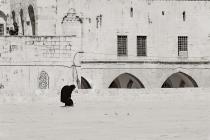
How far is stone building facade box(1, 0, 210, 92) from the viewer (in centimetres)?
5041

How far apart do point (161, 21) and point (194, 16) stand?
9.52 feet

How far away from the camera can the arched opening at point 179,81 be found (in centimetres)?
5412

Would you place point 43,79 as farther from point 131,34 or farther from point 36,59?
point 131,34

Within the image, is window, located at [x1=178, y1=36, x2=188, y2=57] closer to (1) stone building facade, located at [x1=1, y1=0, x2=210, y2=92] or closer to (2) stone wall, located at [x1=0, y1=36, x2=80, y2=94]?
(1) stone building facade, located at [x1=1, y1=0, x2=210, y2=92]

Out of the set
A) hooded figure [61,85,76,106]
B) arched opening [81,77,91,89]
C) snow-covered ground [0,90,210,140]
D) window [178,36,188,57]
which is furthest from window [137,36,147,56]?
snow-covered ground [0,90,210,140]

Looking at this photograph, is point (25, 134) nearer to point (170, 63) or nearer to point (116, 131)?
point (116, 131)

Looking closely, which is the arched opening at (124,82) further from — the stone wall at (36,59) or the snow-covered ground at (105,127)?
the snow-covered ground at (105,127)

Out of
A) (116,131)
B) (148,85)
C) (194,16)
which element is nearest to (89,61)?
(148,85)

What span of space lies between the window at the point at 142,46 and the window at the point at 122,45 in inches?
44.1

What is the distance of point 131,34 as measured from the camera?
51969 mm

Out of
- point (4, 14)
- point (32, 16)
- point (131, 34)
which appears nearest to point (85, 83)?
point (131, 34)

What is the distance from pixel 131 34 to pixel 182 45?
14.1 feet

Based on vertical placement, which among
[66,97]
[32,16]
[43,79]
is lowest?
[66,97]

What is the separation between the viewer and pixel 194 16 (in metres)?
53.8
